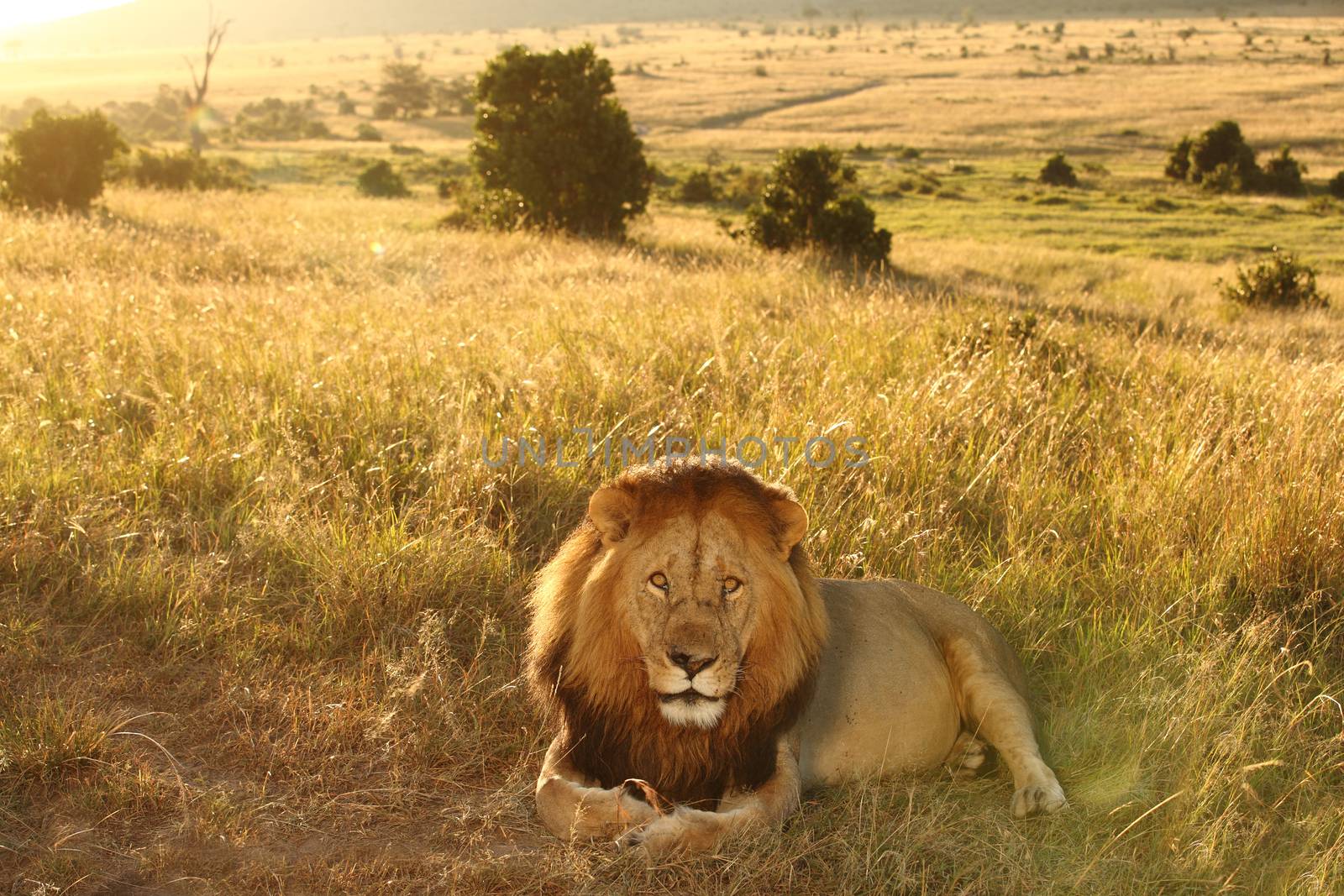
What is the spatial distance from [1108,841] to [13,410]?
4807mm

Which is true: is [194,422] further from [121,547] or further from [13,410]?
[121,547]

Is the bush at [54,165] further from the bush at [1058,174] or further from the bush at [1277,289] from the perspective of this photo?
the bush at [1058,174]

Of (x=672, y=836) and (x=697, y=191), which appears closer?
(x=672, y=836)

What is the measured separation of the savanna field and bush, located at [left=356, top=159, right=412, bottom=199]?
615 inches

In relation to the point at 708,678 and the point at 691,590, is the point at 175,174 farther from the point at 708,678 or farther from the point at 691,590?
the point at 708,678

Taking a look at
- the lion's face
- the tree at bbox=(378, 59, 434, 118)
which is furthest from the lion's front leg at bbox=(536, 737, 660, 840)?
the tree at bbox=(378, 59, 434, 118)

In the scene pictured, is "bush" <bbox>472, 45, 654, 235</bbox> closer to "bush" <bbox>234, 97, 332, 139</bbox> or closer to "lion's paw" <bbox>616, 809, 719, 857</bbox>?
"lion's paw" <bbox>616, 809, 719, 857</bbox>

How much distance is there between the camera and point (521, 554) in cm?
446

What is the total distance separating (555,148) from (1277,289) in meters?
9.40

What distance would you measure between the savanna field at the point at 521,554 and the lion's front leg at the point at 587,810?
73mm

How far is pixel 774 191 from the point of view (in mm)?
14406

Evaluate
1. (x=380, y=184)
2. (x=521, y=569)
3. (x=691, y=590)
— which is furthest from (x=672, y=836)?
(x=380, y=184)

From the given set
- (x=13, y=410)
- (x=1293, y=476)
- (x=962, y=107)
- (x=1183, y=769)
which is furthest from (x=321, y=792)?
(x=962, y=107)

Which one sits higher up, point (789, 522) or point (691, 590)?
point (789, 522)
